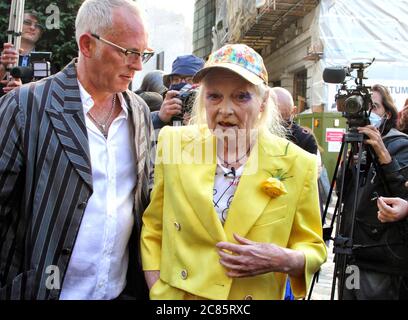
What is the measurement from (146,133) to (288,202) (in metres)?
0.70

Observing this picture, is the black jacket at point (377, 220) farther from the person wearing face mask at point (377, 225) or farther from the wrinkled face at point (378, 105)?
the wrinkled face at point (378, 105)

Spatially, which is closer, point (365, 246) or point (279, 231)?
point (279, 231)

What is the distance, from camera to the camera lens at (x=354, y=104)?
3086 millimetres

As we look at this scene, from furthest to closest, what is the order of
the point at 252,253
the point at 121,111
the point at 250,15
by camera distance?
1. the point at 250,15
2. the point at 121,111
3. the point at 252,253

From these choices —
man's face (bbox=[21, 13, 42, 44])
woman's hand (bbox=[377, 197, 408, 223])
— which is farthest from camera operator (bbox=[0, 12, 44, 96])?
woman's hand (bbox=[377, 197, 408, 223])

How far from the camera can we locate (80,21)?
6.36ft

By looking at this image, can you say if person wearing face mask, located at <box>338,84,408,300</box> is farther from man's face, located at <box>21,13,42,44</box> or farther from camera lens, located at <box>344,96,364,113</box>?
man's face, located at <box>21,13,42,44</box>

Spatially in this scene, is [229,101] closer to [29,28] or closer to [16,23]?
[16,23]

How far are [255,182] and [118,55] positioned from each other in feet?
2.31

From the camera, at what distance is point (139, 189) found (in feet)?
6.59

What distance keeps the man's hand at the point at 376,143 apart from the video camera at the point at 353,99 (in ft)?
0.28

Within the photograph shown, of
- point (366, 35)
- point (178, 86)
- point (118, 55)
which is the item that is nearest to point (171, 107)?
point (178, 86)

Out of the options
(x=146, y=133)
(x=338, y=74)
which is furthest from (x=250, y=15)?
(x=146, y=133)
